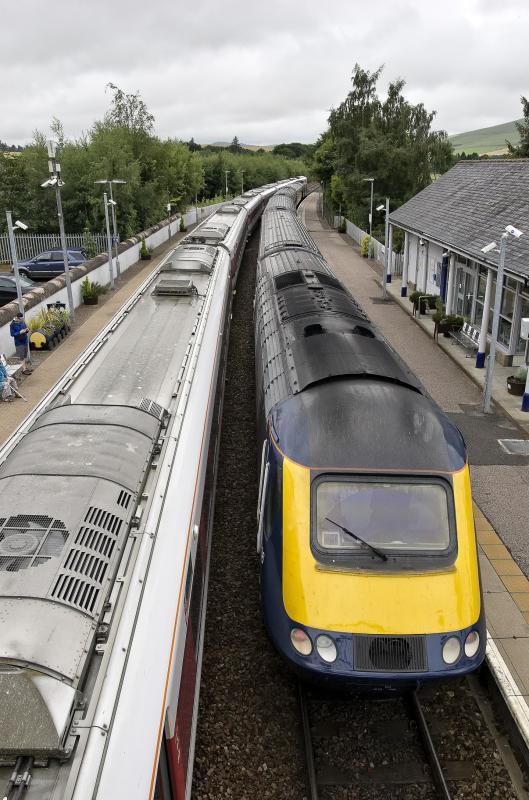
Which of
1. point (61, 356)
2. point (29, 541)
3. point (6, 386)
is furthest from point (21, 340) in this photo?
point (29, 541)

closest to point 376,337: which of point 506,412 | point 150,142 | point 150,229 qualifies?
point 506,412

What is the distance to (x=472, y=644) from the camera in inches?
211

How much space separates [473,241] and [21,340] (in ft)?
39.2

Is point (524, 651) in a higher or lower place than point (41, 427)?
lower

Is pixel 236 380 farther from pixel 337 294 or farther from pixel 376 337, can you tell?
pixel 376 337

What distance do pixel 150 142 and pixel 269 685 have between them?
128ft

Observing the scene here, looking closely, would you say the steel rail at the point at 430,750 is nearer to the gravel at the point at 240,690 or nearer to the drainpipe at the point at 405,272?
the gravel at the point at 240,690

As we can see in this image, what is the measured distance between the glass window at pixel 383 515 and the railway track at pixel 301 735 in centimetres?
182

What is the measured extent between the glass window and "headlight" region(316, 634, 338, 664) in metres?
0.73

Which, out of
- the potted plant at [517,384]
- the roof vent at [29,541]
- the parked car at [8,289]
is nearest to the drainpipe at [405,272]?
the potted plant at [517,384]

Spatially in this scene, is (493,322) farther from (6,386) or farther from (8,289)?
(8,289)

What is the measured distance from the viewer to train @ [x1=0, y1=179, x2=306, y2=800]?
119 inches

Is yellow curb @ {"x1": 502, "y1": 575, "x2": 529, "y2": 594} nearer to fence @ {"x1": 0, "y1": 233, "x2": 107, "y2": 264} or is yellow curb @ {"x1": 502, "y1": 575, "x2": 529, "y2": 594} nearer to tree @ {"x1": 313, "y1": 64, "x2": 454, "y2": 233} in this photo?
fence @ {"x1": 0, "y1": 233, "x2": 107, "y2": 264}

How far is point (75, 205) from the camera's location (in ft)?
114
